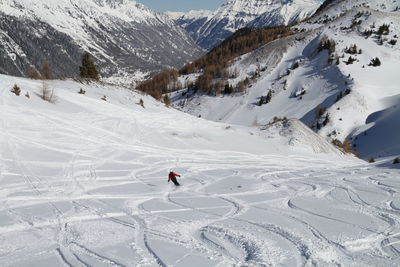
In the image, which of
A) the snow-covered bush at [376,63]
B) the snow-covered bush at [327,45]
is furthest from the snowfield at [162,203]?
the snow-covered bush at [327,45]

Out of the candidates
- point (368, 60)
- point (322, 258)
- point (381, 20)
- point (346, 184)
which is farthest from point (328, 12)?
point (322, 258)

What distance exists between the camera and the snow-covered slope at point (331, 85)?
54688 mm

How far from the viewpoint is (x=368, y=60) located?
2778 inches

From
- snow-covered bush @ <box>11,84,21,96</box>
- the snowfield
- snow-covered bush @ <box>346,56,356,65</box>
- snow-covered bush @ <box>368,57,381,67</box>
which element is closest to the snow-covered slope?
snow-covered bush @ <box>346,56,356,65</box>

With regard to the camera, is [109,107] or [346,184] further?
[109,107]

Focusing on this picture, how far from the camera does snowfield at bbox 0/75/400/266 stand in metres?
7.22

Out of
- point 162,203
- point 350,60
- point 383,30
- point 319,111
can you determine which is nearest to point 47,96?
point 162,203

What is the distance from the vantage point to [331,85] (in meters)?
67.8

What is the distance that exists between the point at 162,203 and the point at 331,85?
2500 inches

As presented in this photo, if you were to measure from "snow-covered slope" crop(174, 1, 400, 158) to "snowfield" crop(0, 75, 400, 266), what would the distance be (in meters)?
30.8

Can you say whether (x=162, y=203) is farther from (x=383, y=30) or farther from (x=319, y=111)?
(x=383, y=30)

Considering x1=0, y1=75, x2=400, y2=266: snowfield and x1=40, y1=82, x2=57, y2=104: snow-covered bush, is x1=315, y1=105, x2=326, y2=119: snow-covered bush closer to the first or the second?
x1=0, y1=75, x2=400, y2=266: snowfield

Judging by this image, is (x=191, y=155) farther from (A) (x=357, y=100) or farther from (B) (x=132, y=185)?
(A) (x=357, y=100)

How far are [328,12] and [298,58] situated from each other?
3795cm
